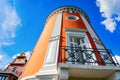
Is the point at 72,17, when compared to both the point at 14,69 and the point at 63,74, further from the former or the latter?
the point at 14,69

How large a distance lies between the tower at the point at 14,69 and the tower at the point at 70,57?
14.2m

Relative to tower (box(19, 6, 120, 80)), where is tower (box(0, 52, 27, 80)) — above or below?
above

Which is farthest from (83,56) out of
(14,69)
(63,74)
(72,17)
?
(14,69)

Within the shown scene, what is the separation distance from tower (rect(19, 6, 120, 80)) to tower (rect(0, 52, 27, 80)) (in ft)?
46.6

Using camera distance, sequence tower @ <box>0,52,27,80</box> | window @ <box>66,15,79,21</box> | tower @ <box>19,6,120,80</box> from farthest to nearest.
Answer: tower @ <box>0,52,27,80</box>, window @ <box>66,15,79,21</box>, tower @ <box>19,6,120,80</box>

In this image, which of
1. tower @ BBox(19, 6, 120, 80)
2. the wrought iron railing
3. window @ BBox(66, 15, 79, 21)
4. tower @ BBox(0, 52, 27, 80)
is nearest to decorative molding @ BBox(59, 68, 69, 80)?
tower @ BBox(19, 6, 120, 80)

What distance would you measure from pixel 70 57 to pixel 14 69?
20.4 m

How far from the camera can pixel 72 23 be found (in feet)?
40.1

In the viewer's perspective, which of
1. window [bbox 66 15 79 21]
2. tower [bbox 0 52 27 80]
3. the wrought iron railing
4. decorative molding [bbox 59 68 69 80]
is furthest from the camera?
tower [bbox 0 52 27 80]

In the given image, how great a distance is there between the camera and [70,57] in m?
8.84

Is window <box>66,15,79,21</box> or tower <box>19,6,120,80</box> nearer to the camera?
tower <box>19,6,120,80</box>

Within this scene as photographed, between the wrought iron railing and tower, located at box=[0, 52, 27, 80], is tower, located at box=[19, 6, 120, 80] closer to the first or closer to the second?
the wrought iron railing

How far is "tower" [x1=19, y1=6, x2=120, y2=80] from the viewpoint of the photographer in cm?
693

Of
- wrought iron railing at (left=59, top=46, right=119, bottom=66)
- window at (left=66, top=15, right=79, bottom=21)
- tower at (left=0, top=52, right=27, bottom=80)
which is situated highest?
tower at (left=0, top=52, right=27, bottom=80)
